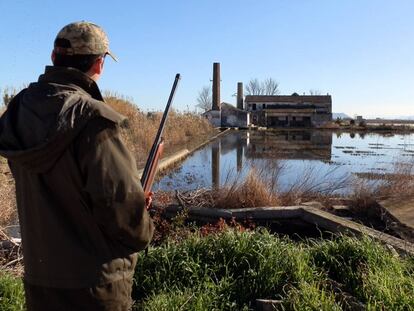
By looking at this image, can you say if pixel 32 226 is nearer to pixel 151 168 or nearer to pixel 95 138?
pixel 95 138

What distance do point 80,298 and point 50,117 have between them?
30.8 inches

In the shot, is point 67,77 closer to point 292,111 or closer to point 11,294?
point 11,294

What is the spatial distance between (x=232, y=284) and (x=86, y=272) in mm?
2203

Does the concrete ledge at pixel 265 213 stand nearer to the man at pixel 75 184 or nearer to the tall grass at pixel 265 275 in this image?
the tall grass at pixel 265 275

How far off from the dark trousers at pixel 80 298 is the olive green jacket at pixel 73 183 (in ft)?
0.10

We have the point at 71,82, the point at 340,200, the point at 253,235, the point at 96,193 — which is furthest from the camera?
the point at 340,200

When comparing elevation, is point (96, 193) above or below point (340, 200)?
above

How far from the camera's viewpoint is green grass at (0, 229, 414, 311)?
3.73 meters

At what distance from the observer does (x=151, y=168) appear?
284cm

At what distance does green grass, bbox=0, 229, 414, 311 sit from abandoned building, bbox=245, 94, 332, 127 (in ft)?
245

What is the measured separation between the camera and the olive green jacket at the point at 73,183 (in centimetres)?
203

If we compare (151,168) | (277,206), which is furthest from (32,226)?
(277,206)

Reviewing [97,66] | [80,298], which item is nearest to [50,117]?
[97,66]

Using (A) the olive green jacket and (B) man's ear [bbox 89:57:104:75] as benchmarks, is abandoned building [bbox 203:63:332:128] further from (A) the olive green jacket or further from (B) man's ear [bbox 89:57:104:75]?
(A) the olive green jacket
